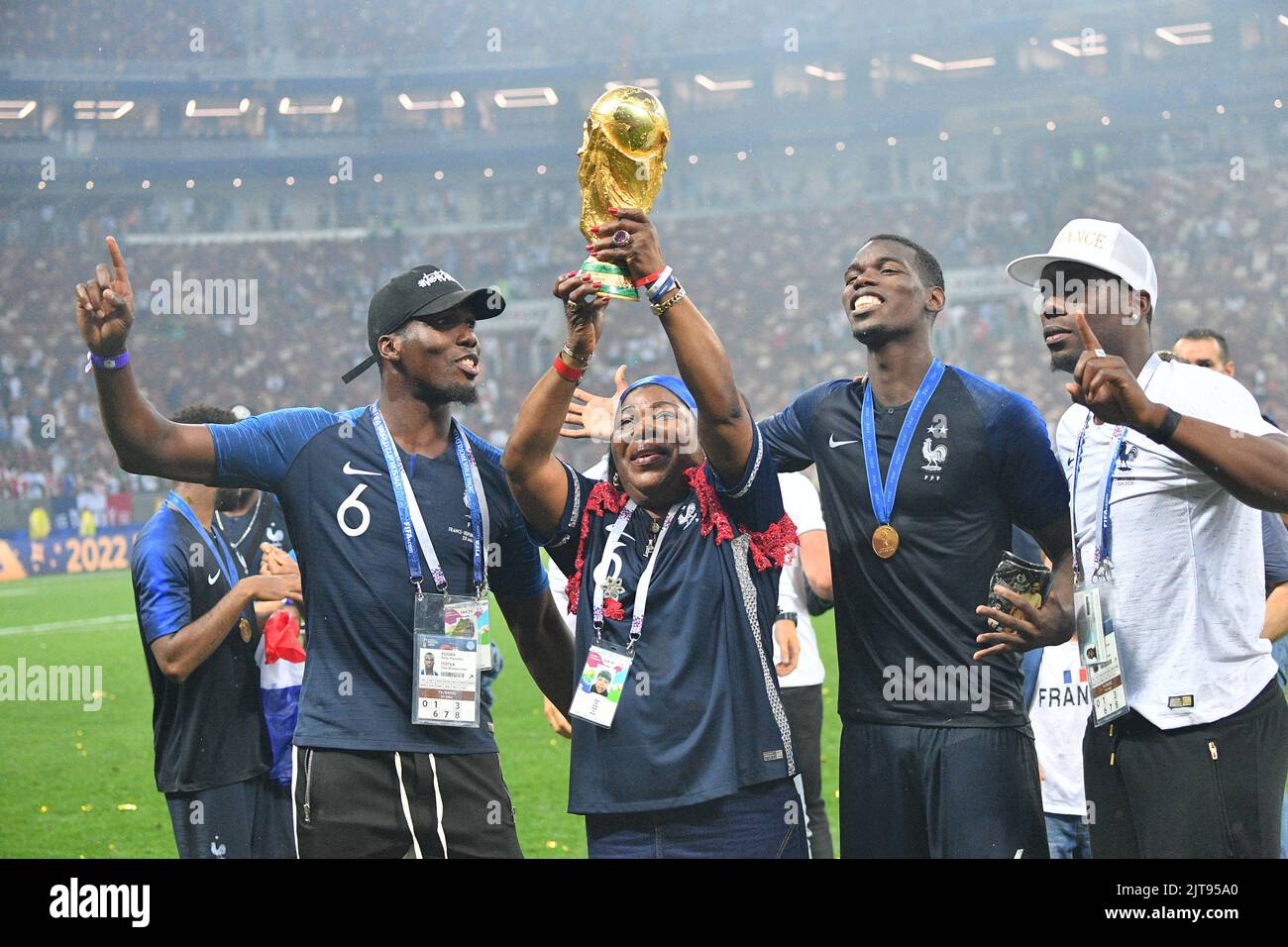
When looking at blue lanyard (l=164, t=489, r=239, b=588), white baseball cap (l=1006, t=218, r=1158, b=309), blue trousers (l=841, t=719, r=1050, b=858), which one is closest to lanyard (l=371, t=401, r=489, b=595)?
blue trousers (l=841, t=719, r=1050, b=858)

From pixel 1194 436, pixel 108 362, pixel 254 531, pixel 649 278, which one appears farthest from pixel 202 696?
pixel 1194 436

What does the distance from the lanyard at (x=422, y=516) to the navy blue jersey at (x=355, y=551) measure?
0.8 inches

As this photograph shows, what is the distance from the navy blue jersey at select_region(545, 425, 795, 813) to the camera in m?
3.11

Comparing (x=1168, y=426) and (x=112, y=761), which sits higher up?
(x=1168, y=426)

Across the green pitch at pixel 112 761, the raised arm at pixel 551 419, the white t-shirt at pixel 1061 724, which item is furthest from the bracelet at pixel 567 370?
the green pitch at pixel 112 761

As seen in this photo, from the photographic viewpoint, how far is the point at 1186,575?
11.0 ft

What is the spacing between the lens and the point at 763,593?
3320 millimetres

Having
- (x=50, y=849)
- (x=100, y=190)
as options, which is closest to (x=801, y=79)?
(x=100, y=190)

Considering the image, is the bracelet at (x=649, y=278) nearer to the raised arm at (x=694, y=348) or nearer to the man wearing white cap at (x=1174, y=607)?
the raised arm at (x=694, y=348)

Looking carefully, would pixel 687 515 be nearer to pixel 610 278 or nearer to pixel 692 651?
pixel 692 651

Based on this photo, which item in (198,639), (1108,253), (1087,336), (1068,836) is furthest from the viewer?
(1068,836)

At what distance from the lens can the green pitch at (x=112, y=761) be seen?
24.2 feet

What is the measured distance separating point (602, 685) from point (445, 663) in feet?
1.60
